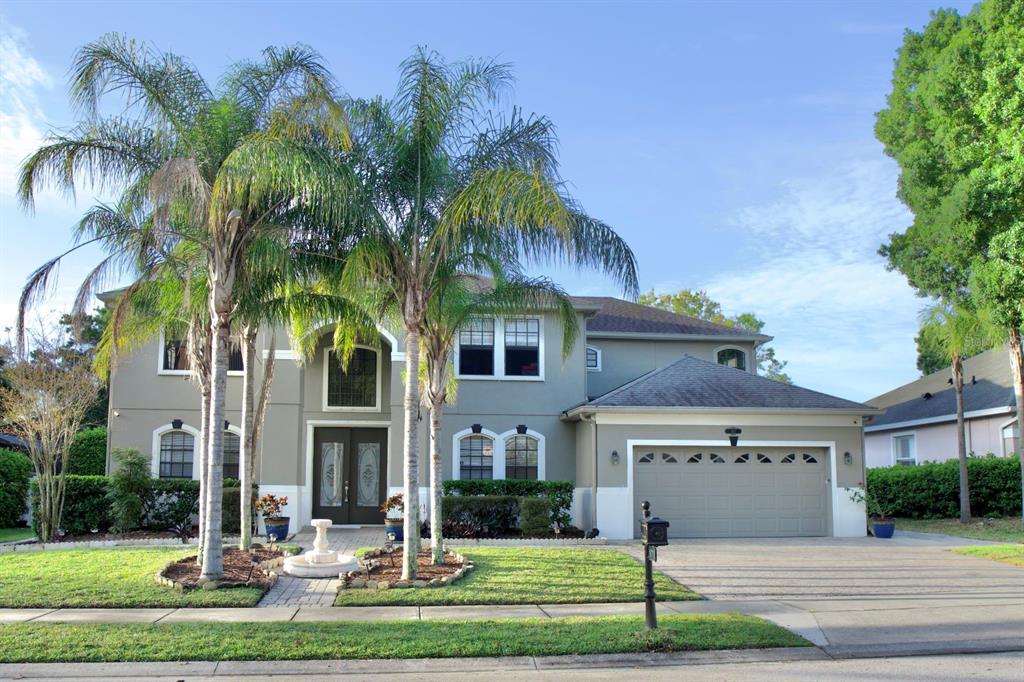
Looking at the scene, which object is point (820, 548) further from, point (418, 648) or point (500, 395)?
point (418, 648)

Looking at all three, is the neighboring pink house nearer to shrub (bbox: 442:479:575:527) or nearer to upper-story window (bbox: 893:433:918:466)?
upper-story window (bbox: 893:433:918:466)

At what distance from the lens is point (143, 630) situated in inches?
358

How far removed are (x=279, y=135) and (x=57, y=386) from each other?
32.5 feet

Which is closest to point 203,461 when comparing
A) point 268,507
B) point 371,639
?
point 268,507

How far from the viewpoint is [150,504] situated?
19.0 meters

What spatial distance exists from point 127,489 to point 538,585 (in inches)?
420

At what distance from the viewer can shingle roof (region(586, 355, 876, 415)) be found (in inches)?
768

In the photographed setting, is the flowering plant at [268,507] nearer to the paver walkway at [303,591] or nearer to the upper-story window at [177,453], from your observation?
the paver walkway at [303,591]

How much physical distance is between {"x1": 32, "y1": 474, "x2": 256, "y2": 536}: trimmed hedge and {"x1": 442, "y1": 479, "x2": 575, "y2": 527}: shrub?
193 inches

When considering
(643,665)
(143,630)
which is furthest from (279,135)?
(643,665)

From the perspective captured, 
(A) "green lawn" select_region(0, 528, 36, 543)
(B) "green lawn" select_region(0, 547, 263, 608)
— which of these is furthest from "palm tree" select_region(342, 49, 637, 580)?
(A) "green lawn" select_region(0, 528, 36, 543)

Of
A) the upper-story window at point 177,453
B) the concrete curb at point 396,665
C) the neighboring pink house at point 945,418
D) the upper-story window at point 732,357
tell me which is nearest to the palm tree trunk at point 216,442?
the concrete curb at point 396,665

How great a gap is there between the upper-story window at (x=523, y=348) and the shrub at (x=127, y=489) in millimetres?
8878

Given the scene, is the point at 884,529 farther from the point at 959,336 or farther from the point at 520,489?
the point at 520,489
